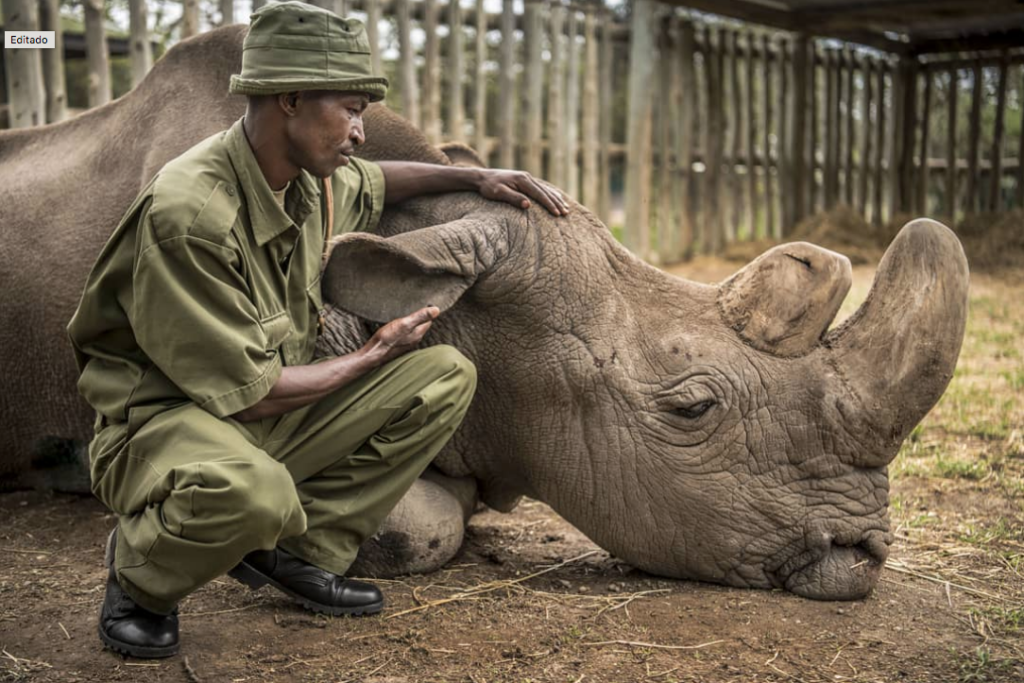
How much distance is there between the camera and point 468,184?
177 inches

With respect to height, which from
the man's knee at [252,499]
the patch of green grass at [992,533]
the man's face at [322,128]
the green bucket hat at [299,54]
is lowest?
the patch of green grass at [992,533]

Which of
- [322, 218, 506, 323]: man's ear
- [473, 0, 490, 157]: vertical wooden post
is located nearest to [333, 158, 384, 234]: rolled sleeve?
[322, 218, 506, 323]: man's ear

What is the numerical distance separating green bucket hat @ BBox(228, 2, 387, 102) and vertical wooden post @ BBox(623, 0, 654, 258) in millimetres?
8579

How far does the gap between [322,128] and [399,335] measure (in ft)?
2.31

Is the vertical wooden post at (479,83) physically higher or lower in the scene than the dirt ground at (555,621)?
higher

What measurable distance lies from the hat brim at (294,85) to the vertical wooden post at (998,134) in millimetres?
12449

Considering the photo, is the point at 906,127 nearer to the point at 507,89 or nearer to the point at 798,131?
the point at 798,131

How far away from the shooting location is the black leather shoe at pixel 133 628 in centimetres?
348

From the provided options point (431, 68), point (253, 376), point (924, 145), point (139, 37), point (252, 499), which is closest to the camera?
point (252, 499)

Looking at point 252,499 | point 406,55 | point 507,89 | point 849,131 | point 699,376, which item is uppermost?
point 406,55

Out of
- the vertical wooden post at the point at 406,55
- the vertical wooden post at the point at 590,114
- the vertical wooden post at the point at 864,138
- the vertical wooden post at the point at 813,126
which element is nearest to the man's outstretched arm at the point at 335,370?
the vertical wooden post at the point at 406,55

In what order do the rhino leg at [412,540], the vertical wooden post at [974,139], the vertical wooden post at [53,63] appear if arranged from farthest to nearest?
the vertical wooden post at [974,139], the vertical wooden post at [53,63], the rhino leg at [412,540]

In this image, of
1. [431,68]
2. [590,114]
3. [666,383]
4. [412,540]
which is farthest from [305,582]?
[590,114]

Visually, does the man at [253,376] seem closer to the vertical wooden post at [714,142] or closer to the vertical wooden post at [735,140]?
the vertical wooden post at [714,142]
